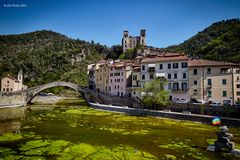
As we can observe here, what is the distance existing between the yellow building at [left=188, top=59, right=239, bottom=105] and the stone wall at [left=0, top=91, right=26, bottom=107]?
139 ft

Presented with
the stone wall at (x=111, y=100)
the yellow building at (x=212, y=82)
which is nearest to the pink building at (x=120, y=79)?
the stone wall at (x=111, y=100)

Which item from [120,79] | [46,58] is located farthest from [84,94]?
[46,58]

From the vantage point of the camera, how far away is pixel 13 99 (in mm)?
56531

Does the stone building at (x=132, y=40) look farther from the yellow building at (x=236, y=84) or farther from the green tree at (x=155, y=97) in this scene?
the yellow building at (x=236, y=84)

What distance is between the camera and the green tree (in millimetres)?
40844

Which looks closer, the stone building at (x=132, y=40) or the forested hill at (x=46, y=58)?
the forested hill at (x=46, y=58)

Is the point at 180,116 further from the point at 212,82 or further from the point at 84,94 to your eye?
the point at 84,94

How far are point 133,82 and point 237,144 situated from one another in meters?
36.7

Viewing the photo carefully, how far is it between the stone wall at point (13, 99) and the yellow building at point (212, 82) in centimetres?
4251

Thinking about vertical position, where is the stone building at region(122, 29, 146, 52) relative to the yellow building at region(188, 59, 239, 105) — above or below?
above

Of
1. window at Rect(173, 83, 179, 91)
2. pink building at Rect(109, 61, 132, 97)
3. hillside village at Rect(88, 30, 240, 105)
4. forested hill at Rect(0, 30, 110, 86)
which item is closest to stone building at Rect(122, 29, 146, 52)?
forested hill at Rect(0, 30, 110, 86)

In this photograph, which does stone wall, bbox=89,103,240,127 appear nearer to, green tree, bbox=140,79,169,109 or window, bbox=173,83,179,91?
green tree, bbox=140,79,169,109

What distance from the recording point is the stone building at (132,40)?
123688mm

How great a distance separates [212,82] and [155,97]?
1146 cm
